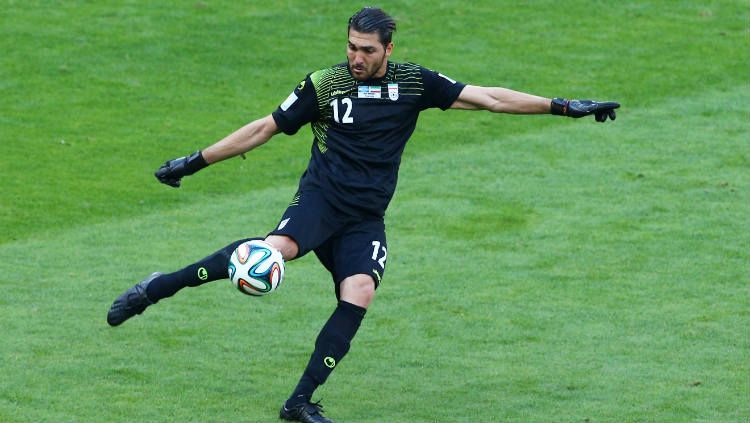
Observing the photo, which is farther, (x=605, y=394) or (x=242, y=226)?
(x=242, y=226)

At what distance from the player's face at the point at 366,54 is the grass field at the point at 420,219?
2.12m

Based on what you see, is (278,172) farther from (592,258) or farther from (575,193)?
(592,258)

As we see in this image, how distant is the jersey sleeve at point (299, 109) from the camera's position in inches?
348

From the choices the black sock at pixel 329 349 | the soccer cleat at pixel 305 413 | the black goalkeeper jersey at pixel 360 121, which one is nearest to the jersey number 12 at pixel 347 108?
the black goalkeeper jersey at pixel 360 121

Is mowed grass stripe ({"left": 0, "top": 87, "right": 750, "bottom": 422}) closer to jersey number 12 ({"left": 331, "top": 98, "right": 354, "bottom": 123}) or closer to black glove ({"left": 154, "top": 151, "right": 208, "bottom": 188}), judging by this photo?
black glove ({"left": 154, "top": 151, "right": 208, "bottom": 188})

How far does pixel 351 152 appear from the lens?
8781 mm

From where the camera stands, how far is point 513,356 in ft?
Result: 32.2

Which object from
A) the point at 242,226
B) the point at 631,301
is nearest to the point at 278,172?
the point at 242,226

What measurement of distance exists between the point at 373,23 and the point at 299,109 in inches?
30.5

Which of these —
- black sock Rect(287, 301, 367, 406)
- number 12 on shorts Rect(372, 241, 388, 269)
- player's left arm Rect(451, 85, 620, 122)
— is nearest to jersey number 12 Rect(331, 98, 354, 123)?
player's left arm Rect(451, 85, 620, 122)

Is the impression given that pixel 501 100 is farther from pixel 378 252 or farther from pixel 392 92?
pixel 378 252

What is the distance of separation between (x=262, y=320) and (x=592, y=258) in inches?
132

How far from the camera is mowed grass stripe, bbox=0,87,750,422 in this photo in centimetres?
889

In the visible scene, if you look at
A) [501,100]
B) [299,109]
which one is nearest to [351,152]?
[299,109]
